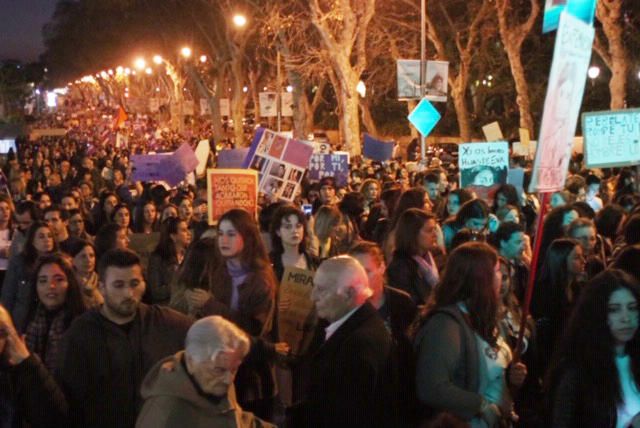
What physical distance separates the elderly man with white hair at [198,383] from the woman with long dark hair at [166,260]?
366cm

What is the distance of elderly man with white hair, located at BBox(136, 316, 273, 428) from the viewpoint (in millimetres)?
3549

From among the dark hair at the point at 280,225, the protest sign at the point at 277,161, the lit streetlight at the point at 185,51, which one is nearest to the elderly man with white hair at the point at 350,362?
the dark hair at the point at 280,225

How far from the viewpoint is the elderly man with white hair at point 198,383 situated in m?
3.55

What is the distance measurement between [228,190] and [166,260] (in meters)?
1.75

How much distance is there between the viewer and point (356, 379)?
412 cm

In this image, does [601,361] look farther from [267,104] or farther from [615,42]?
[267,104]

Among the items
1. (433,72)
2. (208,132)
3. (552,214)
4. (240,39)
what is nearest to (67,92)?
(208,132)

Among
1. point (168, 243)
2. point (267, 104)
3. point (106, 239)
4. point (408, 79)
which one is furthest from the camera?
point (267, 104)

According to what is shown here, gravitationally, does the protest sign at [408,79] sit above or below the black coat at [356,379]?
above

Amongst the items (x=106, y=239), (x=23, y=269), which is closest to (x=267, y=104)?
(x=106, y=239)

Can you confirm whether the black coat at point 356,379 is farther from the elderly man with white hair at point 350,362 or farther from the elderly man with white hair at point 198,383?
the elderly man with white hair at point 198,383

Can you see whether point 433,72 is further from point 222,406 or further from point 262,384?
point 222,406

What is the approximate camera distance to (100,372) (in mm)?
4383

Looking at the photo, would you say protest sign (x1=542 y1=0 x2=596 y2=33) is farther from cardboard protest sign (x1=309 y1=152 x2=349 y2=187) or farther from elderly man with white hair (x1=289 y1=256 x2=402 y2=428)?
cardboard protest sign (x1=309 y1=152 x2=349 y2=187)
